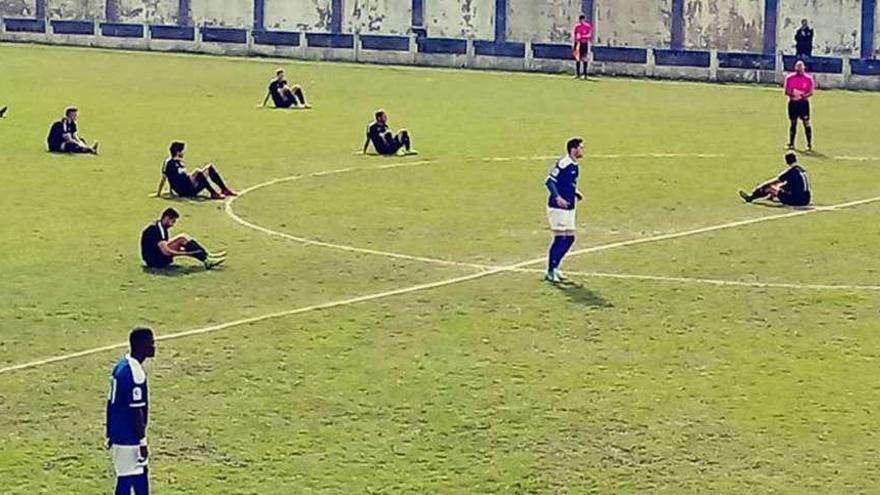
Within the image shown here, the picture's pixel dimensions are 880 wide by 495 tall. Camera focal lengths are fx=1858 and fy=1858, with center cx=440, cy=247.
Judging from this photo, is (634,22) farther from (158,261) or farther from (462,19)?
(158,261)

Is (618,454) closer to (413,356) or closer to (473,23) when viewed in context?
(413,356)

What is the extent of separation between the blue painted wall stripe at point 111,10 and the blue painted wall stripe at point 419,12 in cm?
1418

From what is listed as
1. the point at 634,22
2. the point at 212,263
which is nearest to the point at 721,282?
the point at 212,263

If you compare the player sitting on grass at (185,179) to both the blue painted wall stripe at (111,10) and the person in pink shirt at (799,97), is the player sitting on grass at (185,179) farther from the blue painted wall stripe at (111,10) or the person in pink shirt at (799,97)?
the blue painted wall stripe at (111,10)

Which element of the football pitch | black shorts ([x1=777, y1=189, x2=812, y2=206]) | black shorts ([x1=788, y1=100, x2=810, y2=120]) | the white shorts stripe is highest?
black shorts ([x1=788, y1=100, x2=810, y2=120])

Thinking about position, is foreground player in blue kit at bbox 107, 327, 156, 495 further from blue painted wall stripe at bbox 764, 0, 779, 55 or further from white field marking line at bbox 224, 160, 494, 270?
blue painted wall stripe at bbox 764, 0, 779, 55

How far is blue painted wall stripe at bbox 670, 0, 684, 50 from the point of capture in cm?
6962

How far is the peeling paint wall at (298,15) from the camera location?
252 ft

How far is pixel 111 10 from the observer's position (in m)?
80.9

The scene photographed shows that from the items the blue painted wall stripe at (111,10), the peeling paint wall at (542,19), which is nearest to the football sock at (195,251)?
the peeling paint wall at (542,19)

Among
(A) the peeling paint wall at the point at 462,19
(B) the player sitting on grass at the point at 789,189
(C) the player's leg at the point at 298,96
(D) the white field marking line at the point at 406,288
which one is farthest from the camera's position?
(A) the peeling paint wall at the point at 462,19

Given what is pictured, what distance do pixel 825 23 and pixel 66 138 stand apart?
3477 cm

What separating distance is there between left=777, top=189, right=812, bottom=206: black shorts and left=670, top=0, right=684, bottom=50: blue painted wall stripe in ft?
120

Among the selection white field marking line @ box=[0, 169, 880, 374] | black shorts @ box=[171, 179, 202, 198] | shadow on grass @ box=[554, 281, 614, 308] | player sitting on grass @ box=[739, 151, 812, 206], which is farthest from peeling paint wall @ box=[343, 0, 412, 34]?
shadow on grass @ box=[554, 281, 614, 308]
